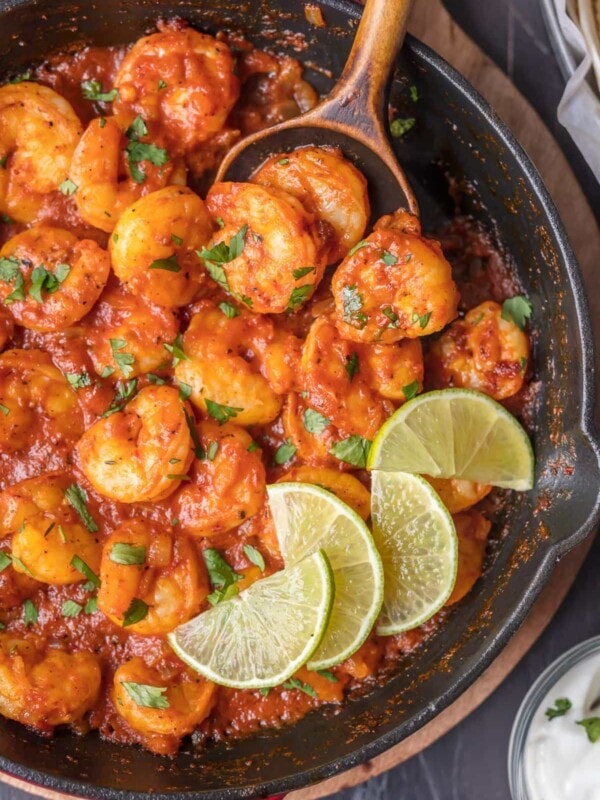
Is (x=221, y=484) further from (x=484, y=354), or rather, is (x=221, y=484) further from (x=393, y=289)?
(x=484, y=354)

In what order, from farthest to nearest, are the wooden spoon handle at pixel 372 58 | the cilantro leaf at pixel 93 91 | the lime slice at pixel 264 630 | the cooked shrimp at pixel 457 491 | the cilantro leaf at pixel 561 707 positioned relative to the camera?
the cilantro leaf at pixel 561 707
the cilantro leaf at pixel 93 91
the cooked shrimp at pixel 457 491
the lime slice at pixel 264 630
the wooden spoon handle at pixel 372 58

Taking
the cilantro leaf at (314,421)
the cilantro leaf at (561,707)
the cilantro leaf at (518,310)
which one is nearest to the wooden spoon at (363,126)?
the cilantro leaf at (518,310)

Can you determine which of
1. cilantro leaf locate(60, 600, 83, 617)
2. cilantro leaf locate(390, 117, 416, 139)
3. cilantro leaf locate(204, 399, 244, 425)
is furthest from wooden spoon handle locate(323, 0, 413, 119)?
cilantro leaf locate(60, 600, 83, 617)

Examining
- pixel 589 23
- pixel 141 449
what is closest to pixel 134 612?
pixel 141 449

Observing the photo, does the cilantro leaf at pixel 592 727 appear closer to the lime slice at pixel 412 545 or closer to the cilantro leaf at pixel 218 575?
the lime slice at pixel 412 545

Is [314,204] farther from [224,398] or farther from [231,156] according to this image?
[224,398]
